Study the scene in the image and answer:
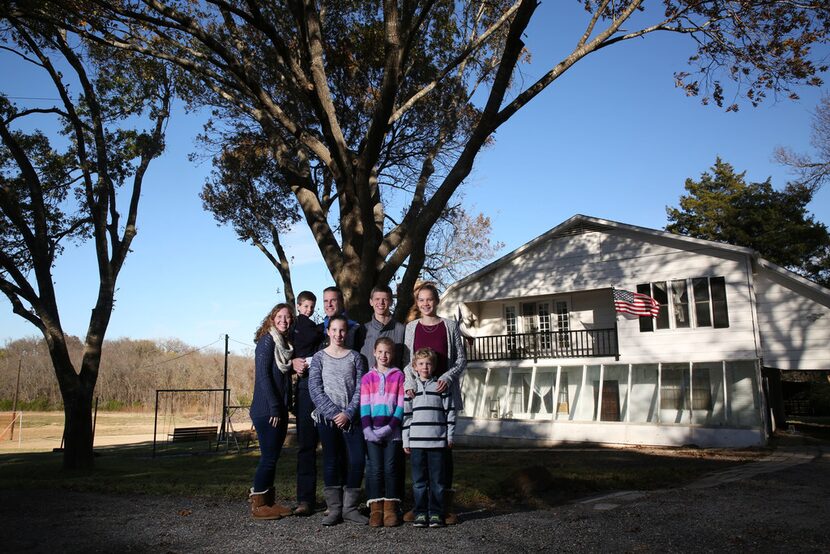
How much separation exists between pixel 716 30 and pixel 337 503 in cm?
904

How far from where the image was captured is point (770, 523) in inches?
195

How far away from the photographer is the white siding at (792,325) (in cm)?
1747

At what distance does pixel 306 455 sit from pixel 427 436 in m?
1.18

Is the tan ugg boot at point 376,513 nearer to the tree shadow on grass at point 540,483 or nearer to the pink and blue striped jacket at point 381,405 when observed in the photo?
the pink and blue striped jacket at point 381,405

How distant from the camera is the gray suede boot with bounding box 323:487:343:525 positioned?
16.7 ft

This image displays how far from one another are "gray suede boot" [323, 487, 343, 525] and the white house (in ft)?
43.2

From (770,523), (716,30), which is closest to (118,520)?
(770,523)

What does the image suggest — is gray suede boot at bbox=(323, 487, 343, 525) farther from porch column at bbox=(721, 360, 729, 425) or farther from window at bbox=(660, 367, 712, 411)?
window at bbox=(660, 367, 712, 411)

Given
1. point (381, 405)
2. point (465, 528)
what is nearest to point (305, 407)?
point (381, 405)

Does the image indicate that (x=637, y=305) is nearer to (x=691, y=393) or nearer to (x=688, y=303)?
(x=688, y=303)

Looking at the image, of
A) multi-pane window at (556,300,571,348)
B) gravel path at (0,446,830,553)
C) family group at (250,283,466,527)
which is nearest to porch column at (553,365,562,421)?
multi-pane window at (556,300,571,348)

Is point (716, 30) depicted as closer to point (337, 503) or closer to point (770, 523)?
point (770, 523)

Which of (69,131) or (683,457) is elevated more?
(69,131)

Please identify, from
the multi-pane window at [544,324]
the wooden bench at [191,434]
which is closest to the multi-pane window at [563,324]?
the multi-pane window at [544,324]
